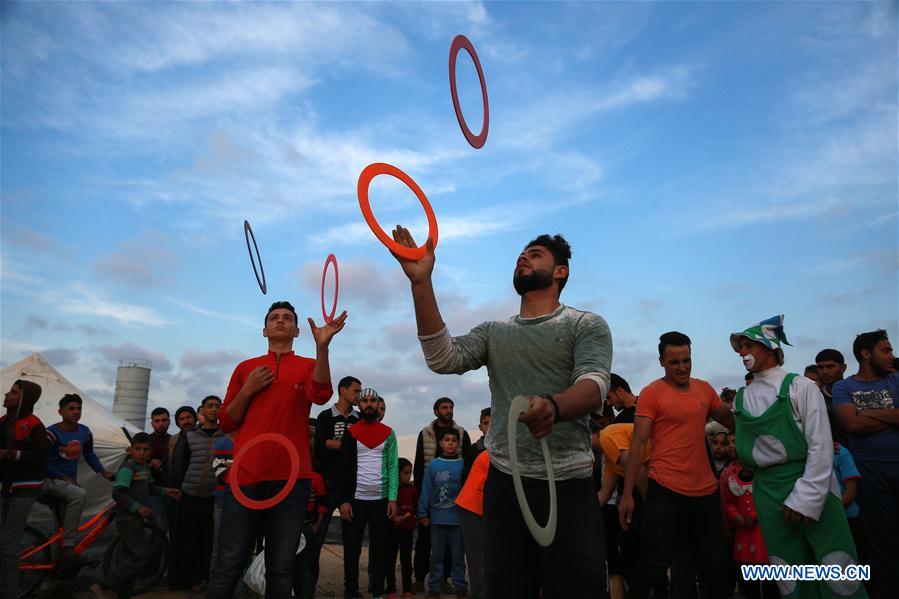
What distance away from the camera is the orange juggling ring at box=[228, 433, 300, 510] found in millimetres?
4840

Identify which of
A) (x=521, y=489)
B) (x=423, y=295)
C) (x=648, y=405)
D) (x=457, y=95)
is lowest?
(x=521, y=489)

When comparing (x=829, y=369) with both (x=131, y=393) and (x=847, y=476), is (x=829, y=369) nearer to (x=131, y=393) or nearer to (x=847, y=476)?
(x=847, y=476)

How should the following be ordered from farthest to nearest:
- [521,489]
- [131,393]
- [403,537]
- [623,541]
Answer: [131,393] < [403,537] < [623,541] < [521,489]

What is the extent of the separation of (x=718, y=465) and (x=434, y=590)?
14.1 feet

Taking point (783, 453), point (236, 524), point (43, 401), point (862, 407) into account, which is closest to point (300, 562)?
point (236, 524)

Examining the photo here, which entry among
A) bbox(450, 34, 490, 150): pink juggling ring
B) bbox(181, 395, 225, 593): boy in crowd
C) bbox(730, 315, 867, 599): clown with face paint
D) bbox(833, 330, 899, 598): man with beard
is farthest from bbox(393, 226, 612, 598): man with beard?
bbox(181, 395, 225, 593): boy in crowd

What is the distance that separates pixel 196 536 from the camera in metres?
9.58

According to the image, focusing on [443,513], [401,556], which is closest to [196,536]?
[401,556]

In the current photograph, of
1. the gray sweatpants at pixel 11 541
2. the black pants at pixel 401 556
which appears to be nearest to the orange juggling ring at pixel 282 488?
the black pants at pixel 401 556

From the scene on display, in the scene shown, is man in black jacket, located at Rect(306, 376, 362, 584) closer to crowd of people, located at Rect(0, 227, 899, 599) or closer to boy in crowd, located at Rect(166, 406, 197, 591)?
crowd of people, located at Rect(0, 227, 899, 599)

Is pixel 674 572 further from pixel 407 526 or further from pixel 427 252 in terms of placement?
pixel 427 252

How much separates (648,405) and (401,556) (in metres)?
5.04

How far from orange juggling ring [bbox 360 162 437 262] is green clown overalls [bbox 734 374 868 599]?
326cm

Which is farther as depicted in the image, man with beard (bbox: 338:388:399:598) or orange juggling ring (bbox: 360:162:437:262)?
man with beard (bbox: 338:388:399:598)
